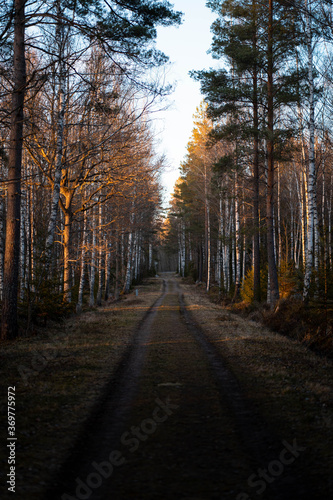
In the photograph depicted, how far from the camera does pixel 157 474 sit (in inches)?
151

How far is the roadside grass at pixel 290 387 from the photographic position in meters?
4.39

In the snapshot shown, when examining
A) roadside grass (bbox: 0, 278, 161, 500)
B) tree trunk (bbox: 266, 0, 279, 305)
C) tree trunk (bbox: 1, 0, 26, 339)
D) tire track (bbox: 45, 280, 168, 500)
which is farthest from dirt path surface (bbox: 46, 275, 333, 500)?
tree trunk (bbox: 266, 0, 279, 305)

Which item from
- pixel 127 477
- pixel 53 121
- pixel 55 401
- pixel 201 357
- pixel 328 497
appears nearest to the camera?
pixel 328 497

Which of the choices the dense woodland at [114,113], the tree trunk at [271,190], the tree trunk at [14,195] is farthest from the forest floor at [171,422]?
the tree trunk at [271,190]

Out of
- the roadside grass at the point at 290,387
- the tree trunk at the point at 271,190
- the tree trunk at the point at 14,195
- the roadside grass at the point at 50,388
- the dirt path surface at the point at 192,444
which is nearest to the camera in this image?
the dirt path surface at the point at 192,444

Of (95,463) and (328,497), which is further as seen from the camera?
(95,463)

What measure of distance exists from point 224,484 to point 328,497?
0.95 meters

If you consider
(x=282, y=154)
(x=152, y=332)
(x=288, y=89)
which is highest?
(x=288, y=89)

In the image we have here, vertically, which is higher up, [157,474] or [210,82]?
[210,82]

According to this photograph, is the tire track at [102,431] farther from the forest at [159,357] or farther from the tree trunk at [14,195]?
the tree trunk at [14,195]

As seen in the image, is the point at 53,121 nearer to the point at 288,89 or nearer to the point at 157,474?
the point at 288,89

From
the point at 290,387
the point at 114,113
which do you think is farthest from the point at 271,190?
the point at 290,387

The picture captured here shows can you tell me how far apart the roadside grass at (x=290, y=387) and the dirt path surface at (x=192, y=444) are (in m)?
0.03

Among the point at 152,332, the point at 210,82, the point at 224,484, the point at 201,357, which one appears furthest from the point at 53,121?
the point at 224,484
